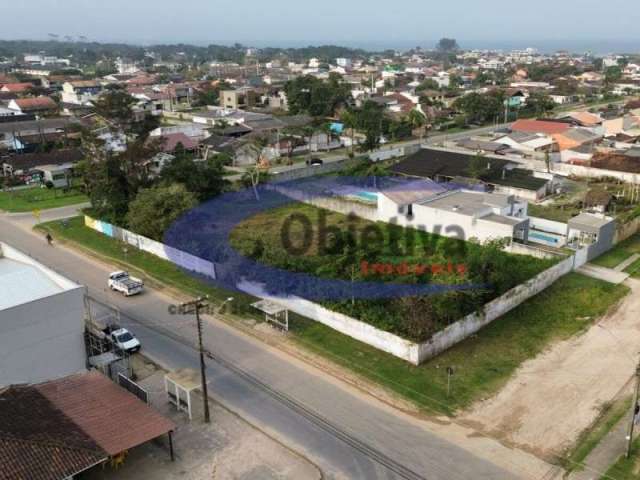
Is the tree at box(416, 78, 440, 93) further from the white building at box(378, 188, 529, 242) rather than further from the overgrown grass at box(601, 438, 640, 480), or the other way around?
the overgrown grass at box(601, 438, 640, 480)

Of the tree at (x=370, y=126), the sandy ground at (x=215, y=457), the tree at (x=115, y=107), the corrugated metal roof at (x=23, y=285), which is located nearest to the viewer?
the sandy ground at (x=215, y=457)

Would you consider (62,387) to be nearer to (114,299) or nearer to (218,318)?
(218,318)

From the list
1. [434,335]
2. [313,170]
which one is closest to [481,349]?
[434,335]

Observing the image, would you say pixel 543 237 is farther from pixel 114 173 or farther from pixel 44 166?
pixel 44 166

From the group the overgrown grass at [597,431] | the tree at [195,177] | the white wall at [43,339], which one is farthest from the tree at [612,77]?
the white wall at [43,339]

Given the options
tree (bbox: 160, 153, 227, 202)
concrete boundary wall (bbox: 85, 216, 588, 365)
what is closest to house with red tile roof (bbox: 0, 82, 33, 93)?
tree (bbox: 160, 153, 227, 202)

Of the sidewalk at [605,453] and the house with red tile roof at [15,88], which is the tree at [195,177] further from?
the house with red tile roof at [15,88]
